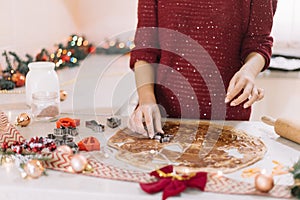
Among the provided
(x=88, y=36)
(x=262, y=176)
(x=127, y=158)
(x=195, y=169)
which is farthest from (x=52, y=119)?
(x=88, y=36)

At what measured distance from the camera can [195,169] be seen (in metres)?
0.89

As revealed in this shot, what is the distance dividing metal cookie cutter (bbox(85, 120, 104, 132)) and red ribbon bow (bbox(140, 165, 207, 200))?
0.31 metres

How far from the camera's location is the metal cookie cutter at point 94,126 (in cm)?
113

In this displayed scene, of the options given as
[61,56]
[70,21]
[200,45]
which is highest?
[200,45]

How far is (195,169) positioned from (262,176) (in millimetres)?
133

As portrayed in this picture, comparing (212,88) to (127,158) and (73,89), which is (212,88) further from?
Answer: (73,89)

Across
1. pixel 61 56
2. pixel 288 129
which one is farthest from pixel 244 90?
pixel 61 56

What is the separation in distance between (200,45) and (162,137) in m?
0.29

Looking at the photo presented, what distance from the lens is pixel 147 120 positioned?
43.1 inches

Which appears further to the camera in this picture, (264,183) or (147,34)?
(147,34)

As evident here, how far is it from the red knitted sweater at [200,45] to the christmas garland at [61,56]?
572mm

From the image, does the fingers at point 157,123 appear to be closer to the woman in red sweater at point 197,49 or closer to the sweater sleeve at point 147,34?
the woman in red sweater at point 197,49

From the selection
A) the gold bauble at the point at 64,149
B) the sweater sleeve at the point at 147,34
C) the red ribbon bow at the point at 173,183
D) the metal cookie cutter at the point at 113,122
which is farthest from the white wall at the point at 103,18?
the red ribbon bow at the point at 173,183

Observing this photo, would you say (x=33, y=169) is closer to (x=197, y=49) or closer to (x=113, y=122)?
(x=113, y=122)
